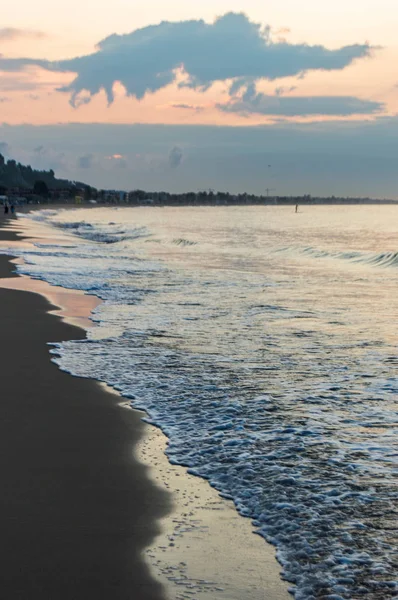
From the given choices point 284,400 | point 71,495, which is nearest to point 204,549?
point 71,495

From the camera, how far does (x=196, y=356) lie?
1015 cm

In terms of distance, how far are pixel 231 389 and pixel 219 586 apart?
173 inches

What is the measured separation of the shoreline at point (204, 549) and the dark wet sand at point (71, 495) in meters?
0.10

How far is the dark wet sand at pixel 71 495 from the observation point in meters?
3.96

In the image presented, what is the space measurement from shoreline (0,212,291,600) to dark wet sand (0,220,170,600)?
97 mm

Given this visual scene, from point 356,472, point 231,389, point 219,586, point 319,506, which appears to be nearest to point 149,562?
point 219,586

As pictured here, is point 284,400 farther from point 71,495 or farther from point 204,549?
point 204,549

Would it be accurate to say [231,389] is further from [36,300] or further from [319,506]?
[36,300]

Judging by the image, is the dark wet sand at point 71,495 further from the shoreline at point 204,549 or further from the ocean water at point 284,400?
the ocean water at point 284,400

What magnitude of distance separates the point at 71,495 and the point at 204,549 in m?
1.17

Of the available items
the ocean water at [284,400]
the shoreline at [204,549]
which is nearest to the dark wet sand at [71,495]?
the shoreline at [204,549]

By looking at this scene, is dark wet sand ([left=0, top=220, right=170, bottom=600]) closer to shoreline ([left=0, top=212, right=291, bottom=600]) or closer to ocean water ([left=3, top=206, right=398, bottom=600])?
shoreline ([left=0, top=212, right=291, bottom=600])

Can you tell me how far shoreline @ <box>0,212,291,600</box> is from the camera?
13.1 ft

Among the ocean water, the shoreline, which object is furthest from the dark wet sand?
the ocean water
